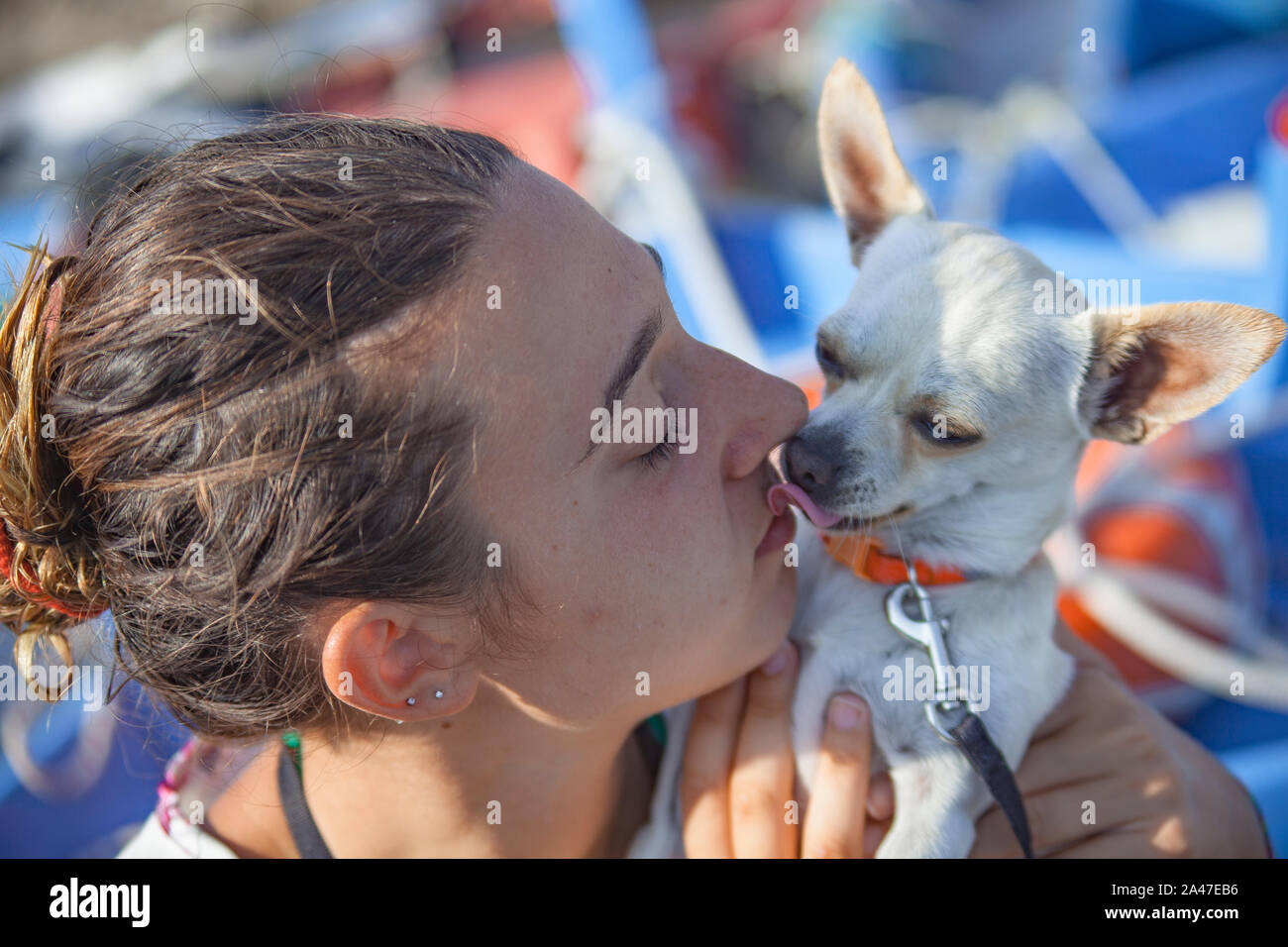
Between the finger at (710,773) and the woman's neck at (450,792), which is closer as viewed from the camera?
the woman's neck at (450,792)

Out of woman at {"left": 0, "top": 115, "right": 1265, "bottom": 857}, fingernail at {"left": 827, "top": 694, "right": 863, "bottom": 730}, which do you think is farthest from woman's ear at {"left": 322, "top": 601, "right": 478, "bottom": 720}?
fingernail at {"left": 827, "top": 694, "right": 863, "bottom": 730}

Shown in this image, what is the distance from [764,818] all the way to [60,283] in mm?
1227

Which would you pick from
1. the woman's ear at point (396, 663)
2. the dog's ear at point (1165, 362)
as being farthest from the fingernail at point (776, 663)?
the dog's ear at point (1165, 362)

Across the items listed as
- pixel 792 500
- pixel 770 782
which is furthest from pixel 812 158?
pixel 770 782

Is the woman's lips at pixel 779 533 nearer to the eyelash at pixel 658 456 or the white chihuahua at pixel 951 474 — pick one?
the white chihuahua at pixel 951 474

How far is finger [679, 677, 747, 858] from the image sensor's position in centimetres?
145

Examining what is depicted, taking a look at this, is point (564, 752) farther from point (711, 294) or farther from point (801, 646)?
point (711, 294)

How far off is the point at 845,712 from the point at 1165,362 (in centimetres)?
79

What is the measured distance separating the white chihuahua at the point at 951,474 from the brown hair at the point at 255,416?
608 mm

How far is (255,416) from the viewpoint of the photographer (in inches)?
41.9

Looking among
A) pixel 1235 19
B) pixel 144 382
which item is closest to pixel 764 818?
→ pixel 144 382

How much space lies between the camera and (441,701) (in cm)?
119

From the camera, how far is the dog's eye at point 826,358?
1677mm

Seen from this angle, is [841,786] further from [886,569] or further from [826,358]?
[826,358]
